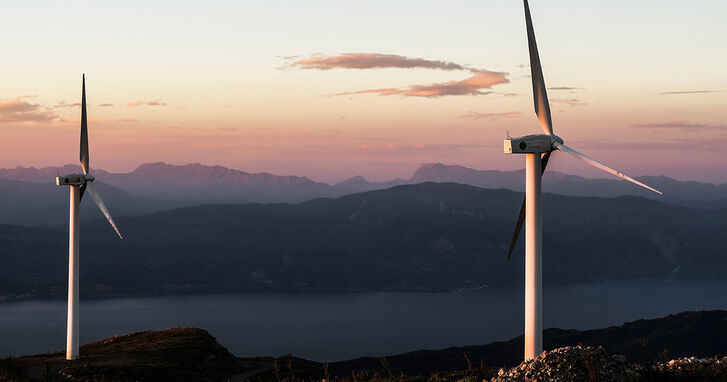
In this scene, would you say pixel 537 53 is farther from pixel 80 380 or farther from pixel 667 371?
pixel 80 380

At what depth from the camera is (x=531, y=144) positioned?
38844 millimetres

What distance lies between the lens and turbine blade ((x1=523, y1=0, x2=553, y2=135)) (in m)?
42.5

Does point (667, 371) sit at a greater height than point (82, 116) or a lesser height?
lesser

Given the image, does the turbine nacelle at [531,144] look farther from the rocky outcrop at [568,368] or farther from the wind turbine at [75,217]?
the wind turbine at [75,217]

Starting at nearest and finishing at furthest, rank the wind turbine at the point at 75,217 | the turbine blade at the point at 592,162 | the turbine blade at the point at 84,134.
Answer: the turbine blade at the point at 592,162, the wind turbine at the point at 75,217, the turbine blade at the point at 84,134

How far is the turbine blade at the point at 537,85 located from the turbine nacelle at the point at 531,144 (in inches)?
95.1

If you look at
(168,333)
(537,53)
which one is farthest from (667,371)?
(168,333)

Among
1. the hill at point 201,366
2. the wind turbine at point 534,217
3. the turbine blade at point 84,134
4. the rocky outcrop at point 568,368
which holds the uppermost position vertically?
the turbine blade at point 84,134

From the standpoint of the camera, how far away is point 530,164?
129ft

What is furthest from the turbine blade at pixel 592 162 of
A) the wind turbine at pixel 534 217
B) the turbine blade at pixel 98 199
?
the turbine blade at pixel 98 199

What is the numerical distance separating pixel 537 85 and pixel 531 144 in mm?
7024

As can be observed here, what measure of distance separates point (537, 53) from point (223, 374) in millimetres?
67490

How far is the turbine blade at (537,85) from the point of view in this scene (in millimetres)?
42469

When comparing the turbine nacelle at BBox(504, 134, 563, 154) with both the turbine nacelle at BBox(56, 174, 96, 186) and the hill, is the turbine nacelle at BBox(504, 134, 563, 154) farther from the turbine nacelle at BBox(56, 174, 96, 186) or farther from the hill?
the turbine nacelle at BBox(56, 174, 96, 186)
